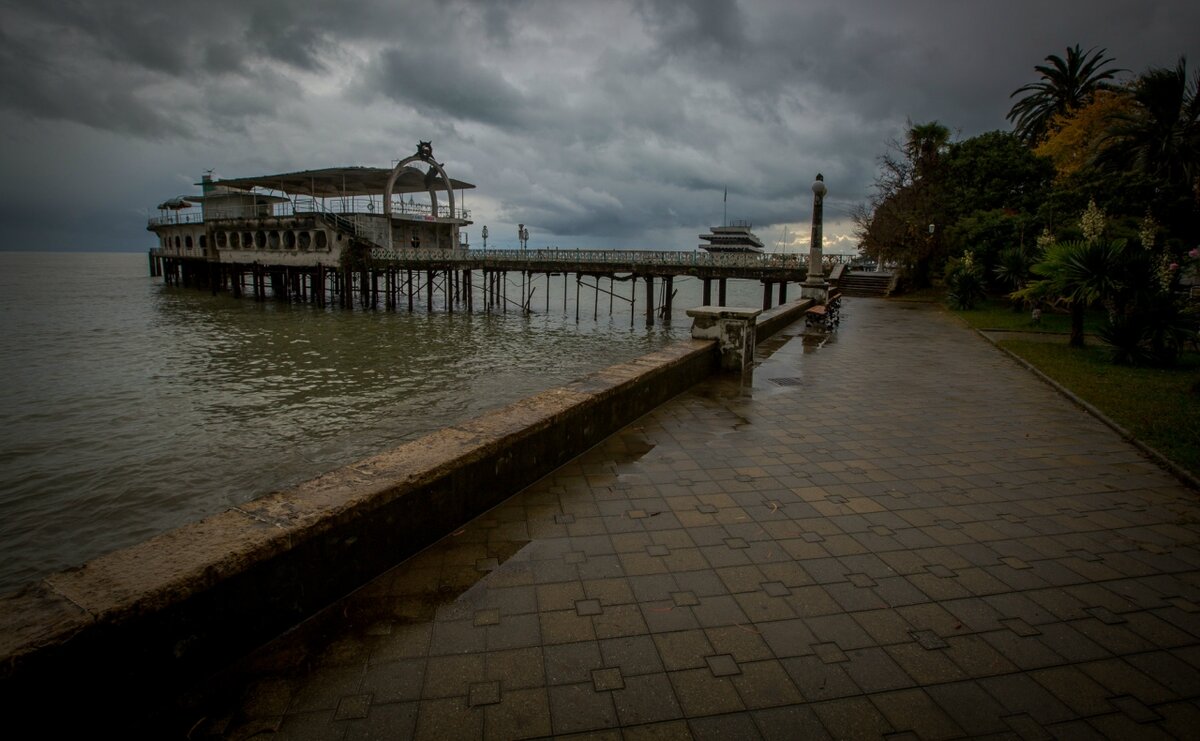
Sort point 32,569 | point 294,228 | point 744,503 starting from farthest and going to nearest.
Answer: point 294,228 < point 32,569 < point 744,503

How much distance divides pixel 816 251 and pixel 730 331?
10.9 metres

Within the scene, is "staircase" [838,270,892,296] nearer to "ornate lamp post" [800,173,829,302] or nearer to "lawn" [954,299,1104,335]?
"lawn" [954,299,1104,335]

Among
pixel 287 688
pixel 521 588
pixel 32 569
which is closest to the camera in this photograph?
pixel 287 688

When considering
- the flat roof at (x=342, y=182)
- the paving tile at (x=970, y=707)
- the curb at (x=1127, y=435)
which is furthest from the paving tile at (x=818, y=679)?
the flat roof at (x=342, y=182)

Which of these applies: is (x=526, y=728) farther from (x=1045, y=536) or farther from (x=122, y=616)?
(x=1045, y=536)

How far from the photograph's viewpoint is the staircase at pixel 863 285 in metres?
30.4

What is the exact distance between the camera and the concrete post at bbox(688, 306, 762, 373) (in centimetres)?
892

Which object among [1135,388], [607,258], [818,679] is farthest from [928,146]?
[818,679]

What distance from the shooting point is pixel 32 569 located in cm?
643

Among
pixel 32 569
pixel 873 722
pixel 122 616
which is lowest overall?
pixel 32 569

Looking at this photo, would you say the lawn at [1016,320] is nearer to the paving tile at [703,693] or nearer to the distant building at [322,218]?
the paving tile at [703,693]

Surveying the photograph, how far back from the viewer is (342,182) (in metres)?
41.7

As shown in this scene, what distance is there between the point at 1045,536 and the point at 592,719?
3.49 m

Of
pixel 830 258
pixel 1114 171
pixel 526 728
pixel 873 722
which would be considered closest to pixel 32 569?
pixel 526 728
